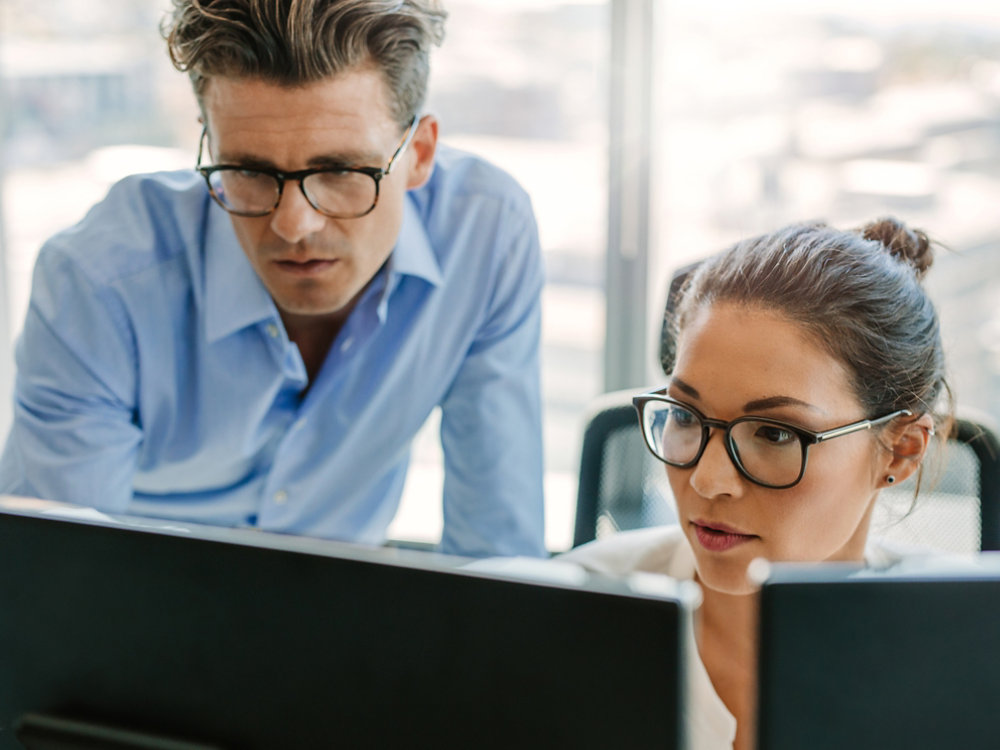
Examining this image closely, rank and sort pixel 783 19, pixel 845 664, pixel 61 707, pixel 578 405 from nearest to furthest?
pixel 845 664 → pixel 61 707 → pixel 783 19 → pixel 578 405

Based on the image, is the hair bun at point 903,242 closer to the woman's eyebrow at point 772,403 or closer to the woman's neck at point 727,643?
the woman's eyebrow at point 772,403

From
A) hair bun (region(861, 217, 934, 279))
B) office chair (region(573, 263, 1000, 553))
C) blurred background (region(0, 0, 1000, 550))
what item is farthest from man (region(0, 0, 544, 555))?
blurred background (region(0, 0, 1000, 550))

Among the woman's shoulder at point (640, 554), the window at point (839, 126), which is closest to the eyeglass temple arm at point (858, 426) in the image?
the woman's shoulder at point (640, 554)

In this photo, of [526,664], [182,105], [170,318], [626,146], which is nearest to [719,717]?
[526,664]

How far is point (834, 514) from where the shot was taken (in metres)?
1.21

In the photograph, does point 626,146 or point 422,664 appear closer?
point 422,664

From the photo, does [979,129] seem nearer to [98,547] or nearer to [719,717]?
[719,717]

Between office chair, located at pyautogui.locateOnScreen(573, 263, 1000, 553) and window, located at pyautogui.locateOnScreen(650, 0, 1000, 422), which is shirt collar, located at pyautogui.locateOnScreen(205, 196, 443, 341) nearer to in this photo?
office chair, located at pyautogui.locateOnScreen(573, 263, 1000, 553)

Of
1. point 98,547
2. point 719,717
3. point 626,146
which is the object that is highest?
point 626,146

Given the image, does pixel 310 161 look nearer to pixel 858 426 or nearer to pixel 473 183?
pixel 473 183

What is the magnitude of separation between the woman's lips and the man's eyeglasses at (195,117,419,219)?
0.62 m

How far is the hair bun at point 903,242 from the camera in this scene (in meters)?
1.32

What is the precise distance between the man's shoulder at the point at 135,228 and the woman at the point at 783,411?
776 mm

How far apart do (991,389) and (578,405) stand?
1.16m
